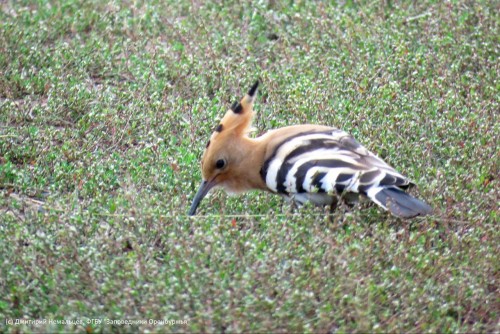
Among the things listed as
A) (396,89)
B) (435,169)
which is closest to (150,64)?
(396,89)

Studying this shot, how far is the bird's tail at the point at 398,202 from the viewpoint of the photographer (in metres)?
4.18

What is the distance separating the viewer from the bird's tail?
4.18 meters

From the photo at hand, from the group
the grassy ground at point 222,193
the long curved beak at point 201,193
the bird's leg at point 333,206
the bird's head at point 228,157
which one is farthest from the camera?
the bird's head at point 228,157

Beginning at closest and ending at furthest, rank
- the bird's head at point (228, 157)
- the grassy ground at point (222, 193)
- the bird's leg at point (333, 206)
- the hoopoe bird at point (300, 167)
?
the grassy ground at point (222, 193) → the hoopoe bird at point (300, 167) → the bird's leg at point (333, 206) → the bird's head at point (228, 157)

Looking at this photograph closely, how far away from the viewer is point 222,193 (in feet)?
15.7

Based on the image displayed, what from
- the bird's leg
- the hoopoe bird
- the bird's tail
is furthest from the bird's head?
the bird's tail

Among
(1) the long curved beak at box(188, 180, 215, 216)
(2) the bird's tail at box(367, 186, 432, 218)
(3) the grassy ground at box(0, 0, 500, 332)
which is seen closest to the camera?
(3) the grassy ground at box(0, 0, 500, 332)

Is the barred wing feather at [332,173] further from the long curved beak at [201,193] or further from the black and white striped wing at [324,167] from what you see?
the long curved beak at [201,193]

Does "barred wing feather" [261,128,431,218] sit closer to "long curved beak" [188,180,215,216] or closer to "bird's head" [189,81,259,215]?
"bird's head" [189,81,259,215]

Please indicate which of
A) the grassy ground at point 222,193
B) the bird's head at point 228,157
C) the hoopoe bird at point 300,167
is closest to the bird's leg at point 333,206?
the hoopoe bird at point 300,167

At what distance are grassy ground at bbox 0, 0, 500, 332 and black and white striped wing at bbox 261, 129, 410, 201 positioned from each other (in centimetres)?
16

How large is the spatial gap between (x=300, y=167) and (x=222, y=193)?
0.50m

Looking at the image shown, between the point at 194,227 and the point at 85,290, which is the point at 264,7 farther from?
the point at 85,290

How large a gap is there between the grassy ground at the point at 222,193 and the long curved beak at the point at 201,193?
0.06m
